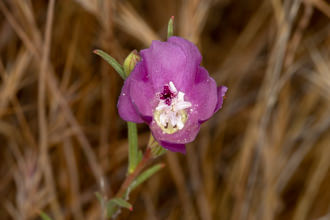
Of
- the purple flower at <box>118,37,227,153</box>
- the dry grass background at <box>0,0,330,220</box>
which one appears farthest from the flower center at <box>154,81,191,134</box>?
the dry grass background at <box>0,0,330,220</box>

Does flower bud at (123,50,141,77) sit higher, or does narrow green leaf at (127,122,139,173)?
flower bud at (123,50,141,77)

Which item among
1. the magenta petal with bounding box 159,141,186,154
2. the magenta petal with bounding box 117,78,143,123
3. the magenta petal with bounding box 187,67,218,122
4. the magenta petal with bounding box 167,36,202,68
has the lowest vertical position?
the magenta petal with bounding box 159,141,186,154

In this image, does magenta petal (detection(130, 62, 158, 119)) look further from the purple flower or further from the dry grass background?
the dry grass background

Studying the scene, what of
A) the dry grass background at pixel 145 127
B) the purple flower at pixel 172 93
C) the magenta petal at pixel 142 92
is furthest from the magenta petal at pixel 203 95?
the dry grass background at pixel 145 127

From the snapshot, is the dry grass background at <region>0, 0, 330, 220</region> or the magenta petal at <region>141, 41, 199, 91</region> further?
the dry grass background at <region>0, 0, 330, 220</region>

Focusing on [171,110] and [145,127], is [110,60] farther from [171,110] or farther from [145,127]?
[145,127]

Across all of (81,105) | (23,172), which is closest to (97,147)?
(81,105)

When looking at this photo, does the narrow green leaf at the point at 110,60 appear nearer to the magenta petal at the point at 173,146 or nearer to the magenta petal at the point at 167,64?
the magenta petal at the point at 167,64
